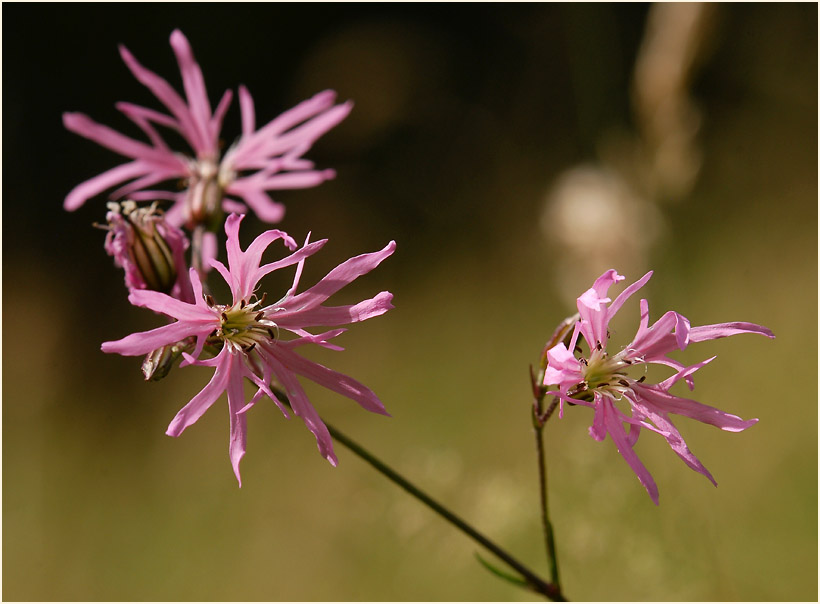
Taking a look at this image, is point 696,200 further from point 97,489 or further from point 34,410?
point 34,410

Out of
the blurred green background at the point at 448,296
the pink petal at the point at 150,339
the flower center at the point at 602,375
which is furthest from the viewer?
the blurred green background at the point at 448,296

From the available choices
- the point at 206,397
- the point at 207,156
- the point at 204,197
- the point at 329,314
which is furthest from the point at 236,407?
the point at 207,156

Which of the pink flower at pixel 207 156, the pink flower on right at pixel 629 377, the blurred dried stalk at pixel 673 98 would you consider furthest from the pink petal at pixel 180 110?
the blurred dried stalk at pixel 673 98

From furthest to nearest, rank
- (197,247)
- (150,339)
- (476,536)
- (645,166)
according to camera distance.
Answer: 1. (645,166)
2. (197,247)
3. (476,536)
4. (150,339)

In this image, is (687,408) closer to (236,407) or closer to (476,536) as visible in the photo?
(476,536)

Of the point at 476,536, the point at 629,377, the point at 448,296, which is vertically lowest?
the point at 448,296

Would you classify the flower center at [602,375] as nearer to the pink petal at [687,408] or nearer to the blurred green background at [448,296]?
the pink petal at [687,408]

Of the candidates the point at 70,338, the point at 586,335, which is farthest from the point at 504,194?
the point at 586,335
